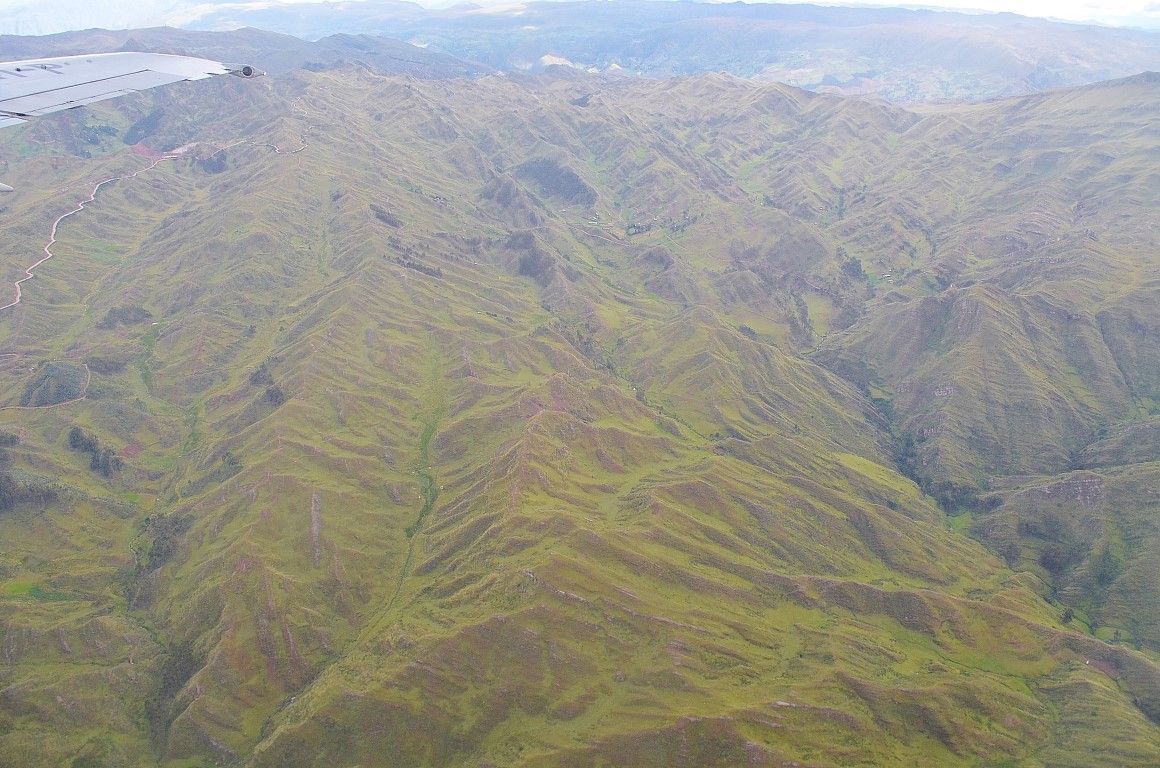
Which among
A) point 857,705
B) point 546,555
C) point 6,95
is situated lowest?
point 857,705

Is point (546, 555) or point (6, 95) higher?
point (6, 95)

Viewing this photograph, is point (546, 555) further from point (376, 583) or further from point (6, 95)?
point (6, 95)

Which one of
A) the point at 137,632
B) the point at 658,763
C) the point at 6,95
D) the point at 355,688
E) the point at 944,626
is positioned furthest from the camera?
the point at 944,626

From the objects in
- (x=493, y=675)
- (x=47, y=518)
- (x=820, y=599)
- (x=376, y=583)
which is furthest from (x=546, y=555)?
(x=47, y=518)

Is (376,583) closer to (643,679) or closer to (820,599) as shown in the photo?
(643,679)

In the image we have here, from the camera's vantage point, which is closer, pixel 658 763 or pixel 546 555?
pixel 658 763

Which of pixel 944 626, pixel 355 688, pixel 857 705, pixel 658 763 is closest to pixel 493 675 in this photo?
pixel 355 688

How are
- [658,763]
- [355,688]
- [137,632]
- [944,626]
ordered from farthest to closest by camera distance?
[944,626] → [137,632] → [355,688] → [658,763]
